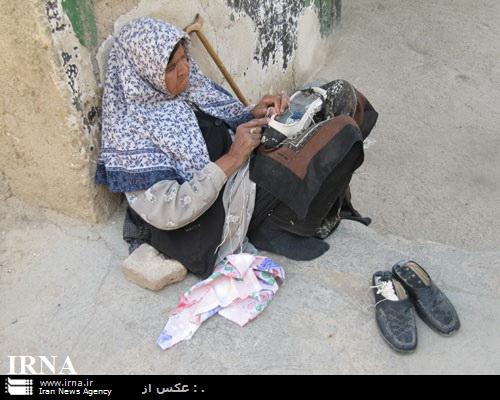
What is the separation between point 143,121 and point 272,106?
2.28 feet

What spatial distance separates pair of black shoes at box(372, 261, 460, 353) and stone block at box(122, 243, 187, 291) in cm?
81

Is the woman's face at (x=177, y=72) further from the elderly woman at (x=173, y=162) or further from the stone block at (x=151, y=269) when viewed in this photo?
the stone block at (x=151, y=269)

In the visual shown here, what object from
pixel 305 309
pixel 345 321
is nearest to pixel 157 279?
pixel 305 309

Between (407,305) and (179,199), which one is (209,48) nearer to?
(179,199)

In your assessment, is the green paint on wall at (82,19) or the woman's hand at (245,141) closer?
the green paint on wall at (82,19)

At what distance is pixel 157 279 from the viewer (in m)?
2.36

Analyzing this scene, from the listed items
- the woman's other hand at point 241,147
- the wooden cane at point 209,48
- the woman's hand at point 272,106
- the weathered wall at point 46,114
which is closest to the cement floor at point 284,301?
the weathered wall at point 46,114

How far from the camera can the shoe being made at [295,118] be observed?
8.09 feet

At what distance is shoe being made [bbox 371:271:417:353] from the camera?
214 centimetres

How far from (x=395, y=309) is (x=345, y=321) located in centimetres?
19

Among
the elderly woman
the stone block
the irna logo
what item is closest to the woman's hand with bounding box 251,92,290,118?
the elderly woman

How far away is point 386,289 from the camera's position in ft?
7.70

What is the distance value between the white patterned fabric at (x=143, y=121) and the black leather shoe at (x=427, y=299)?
0.93 m
